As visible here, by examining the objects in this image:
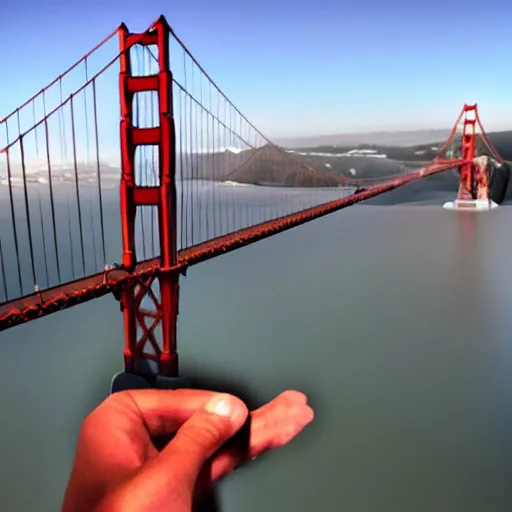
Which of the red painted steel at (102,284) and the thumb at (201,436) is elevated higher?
the red painted steel at (102,284)

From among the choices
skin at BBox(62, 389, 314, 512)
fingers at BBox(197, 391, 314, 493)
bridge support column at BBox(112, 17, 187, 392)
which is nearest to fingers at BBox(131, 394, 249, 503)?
skin at BBox(62, 389, 314, 512)

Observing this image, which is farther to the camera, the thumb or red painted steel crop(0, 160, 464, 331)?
red painted steel crop(0, 160, 464, 331)

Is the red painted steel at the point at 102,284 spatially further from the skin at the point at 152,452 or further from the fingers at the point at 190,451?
the fingers at the point at 190,451

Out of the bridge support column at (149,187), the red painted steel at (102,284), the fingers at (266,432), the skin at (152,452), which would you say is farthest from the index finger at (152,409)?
the bridge support column at (149,187)

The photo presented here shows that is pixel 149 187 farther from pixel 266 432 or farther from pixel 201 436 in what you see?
pixel 201 436

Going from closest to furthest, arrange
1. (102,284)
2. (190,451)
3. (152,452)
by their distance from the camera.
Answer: (190,451)
(152,452)
(102,284)

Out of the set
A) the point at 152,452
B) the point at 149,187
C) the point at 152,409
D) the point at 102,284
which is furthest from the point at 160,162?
the point at 152,452

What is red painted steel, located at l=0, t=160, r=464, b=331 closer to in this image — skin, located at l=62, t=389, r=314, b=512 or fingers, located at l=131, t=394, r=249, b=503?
skin, located at l=62, t=389, r=314, b=512
